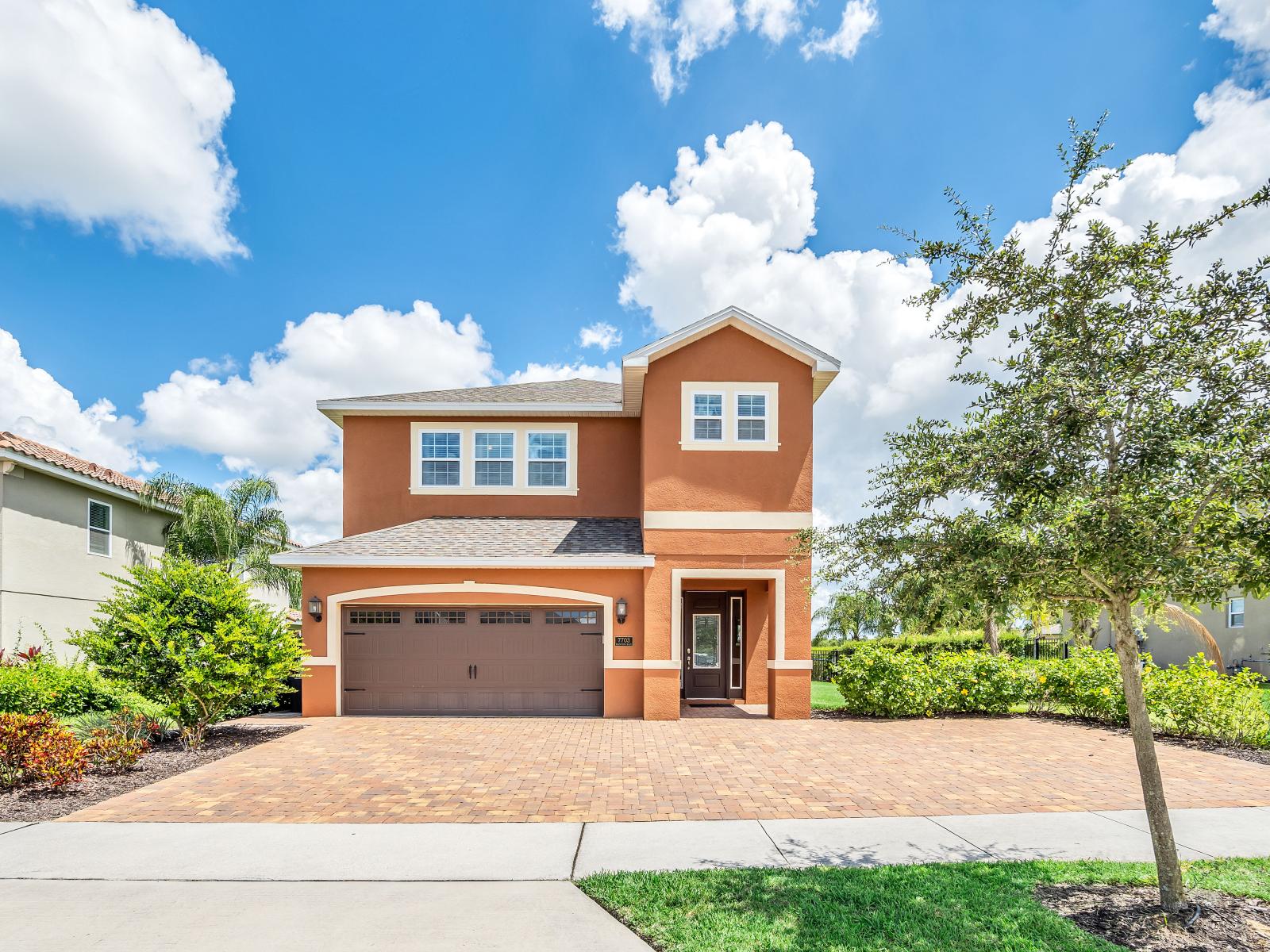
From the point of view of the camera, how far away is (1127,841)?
6172mm

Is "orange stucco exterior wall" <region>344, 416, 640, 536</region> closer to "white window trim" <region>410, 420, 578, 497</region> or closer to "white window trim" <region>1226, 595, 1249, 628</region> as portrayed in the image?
"white window trim" <region>410, 420, 578, 497</region>

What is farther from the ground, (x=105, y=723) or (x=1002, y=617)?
(x=1002, y=617)

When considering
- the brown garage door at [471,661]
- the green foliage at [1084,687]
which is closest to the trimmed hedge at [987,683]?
the green foliage at [1084,687]

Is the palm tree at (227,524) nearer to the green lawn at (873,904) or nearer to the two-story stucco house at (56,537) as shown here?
the two-story stucco house at (56,537)

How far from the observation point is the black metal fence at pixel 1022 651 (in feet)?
74.0

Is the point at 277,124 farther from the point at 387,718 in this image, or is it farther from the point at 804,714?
the point at 804,714

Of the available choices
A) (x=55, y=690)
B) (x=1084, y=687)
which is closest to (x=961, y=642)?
(x=1084, y=687)

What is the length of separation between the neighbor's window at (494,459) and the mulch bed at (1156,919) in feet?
42.6

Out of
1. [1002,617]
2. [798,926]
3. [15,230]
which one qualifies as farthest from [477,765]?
[15,230]

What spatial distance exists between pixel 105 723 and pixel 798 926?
11.3m

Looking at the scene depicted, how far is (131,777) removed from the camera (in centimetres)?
859

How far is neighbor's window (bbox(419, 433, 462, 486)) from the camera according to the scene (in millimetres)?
16203

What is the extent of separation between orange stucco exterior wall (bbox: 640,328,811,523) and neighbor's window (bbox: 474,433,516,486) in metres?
3.89

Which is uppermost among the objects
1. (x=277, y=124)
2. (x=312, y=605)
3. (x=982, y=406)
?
(x=277, y=124)
